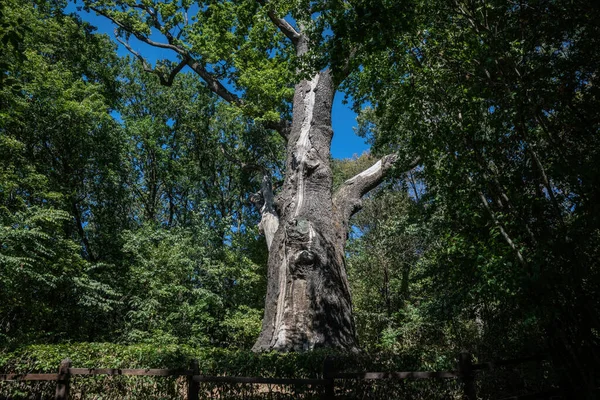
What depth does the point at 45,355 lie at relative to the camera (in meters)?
6.86

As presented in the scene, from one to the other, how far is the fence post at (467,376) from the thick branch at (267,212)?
6872mm

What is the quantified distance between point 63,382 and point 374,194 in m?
11.6

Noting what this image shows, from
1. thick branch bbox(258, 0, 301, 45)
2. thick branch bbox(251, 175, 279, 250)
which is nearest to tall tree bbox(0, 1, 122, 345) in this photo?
thick branch bbox(251, 175, 279, 250)

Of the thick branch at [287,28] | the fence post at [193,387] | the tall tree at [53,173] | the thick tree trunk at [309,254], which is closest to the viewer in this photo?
the fence post at [193,387]

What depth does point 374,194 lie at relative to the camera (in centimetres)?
1511

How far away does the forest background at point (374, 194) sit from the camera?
4574 millimetres

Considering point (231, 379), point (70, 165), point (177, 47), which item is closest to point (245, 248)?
point (70, 165)

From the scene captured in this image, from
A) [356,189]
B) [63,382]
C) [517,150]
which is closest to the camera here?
[517,150]

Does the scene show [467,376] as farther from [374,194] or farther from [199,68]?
[199,68]

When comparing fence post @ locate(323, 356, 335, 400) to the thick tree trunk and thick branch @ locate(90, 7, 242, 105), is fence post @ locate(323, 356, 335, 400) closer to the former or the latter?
the thick tree trunk

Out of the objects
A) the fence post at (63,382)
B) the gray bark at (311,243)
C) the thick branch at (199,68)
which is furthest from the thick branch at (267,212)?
the fence post at (63,382)

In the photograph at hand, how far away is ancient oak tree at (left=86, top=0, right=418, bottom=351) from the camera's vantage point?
18.7 ft

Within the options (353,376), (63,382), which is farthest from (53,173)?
(353,376)

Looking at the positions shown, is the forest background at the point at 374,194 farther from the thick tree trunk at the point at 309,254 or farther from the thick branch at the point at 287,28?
the thick branch at the point at 287,28
